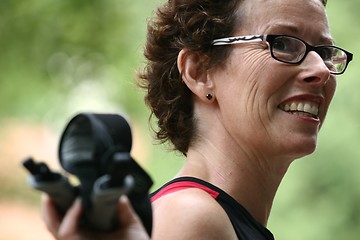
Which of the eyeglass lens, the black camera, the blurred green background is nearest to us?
the black camera

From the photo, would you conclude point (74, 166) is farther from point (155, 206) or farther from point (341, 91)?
point (341, 91)

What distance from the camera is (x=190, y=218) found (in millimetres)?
1586

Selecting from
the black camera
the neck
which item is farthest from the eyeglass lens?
the black camera

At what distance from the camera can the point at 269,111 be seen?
183 centimetres

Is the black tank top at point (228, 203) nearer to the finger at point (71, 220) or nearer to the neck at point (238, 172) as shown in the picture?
the neck at point (238, 172)

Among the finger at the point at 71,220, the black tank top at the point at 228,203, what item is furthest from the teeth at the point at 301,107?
the finger at the point at 71,220

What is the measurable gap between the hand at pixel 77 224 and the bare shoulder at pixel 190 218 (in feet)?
1.62

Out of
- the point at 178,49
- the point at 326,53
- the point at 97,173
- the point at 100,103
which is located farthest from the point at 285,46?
the point at 100,103

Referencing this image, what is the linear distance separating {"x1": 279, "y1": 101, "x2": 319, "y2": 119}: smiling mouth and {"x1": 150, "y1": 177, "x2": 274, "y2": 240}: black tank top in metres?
0.21

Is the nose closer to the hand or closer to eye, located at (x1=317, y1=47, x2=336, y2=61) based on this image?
eye, located at (x1=317, y1=47, x2=336, y2=61)

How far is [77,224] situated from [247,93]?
86cm

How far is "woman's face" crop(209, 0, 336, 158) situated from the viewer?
1815 mm

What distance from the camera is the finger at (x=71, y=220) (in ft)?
3.32

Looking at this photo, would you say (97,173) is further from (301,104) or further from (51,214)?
(301,104)
